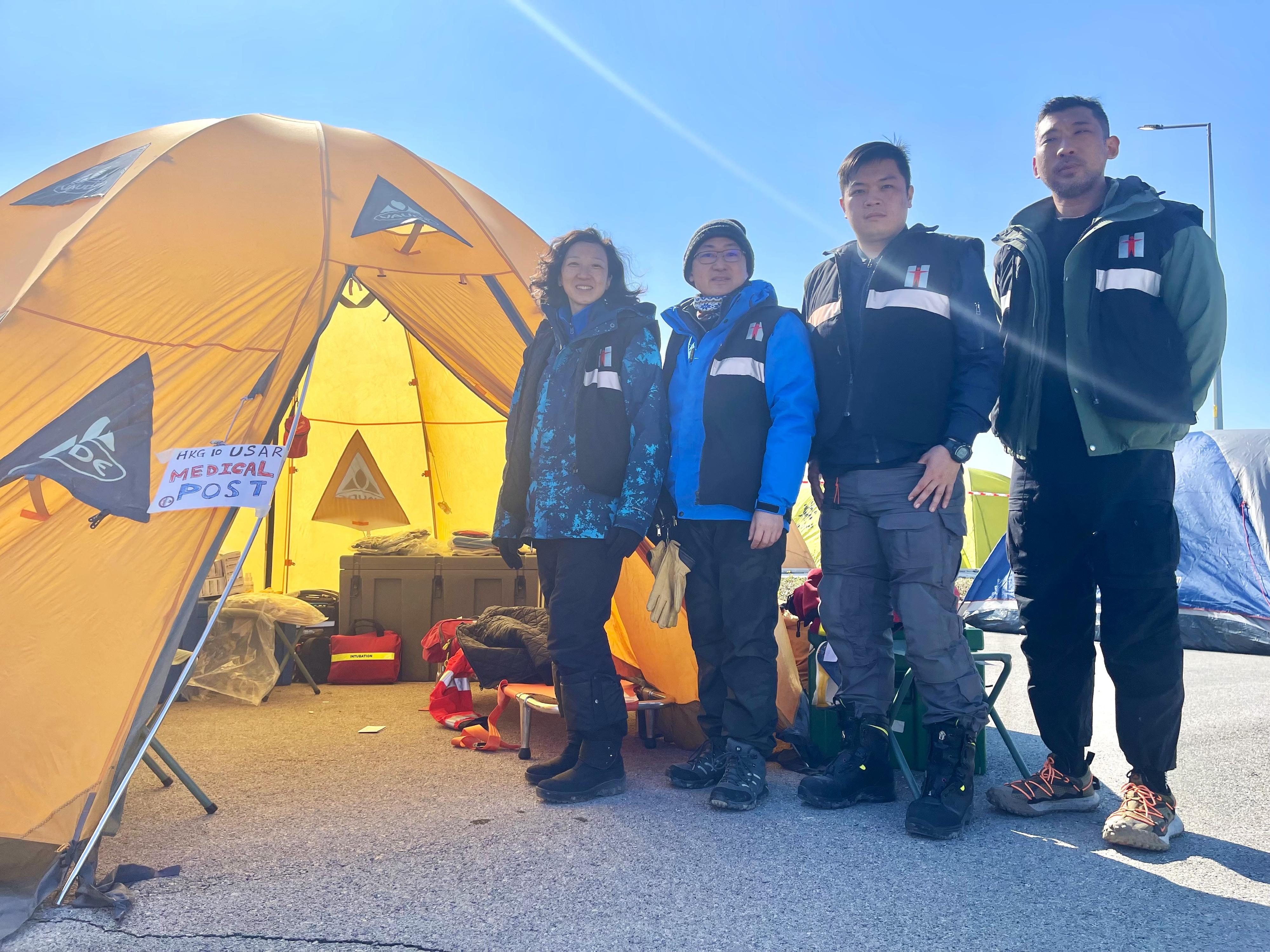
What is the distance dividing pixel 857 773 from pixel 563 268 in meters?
2.16

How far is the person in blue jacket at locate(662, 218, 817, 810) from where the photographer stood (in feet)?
10.0

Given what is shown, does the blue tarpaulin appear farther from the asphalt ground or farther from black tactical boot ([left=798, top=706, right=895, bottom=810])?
black tactical boot ([left=798, top=706, right=895, bottom=810])

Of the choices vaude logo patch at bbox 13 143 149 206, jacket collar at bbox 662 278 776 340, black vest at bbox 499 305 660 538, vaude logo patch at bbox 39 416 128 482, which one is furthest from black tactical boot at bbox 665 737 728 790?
Result: vaude logo patch at bbox 13 143 149 206

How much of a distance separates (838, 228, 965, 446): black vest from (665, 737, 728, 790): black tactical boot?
1291 mm

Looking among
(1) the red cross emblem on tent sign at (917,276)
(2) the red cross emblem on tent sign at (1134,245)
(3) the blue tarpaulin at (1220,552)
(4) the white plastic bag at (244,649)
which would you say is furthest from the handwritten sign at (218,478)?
(3) the blue tarpaulin at (1220,552)

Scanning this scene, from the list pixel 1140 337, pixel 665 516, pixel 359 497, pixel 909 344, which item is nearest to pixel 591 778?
pixel 665 516

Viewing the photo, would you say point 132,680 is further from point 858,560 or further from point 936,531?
point 936,531

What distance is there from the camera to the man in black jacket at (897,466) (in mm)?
2850

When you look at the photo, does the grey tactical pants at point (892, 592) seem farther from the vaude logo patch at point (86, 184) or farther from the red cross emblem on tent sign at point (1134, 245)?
the vaude logo patch at point (86, 184)

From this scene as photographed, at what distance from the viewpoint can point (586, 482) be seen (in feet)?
10.4

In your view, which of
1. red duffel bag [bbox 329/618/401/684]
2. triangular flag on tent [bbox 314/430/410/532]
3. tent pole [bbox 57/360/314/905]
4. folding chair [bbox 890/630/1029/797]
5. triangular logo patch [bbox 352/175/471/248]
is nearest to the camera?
tent pole [bbox 57/360/314/905]

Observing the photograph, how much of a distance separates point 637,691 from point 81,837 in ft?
7.26

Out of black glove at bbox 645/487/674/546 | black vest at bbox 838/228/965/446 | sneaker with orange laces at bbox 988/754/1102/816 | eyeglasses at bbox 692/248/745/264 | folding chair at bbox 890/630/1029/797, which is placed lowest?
sneaker with orange laces at bbox 988/754/1102/816

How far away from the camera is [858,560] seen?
3.02 meters
